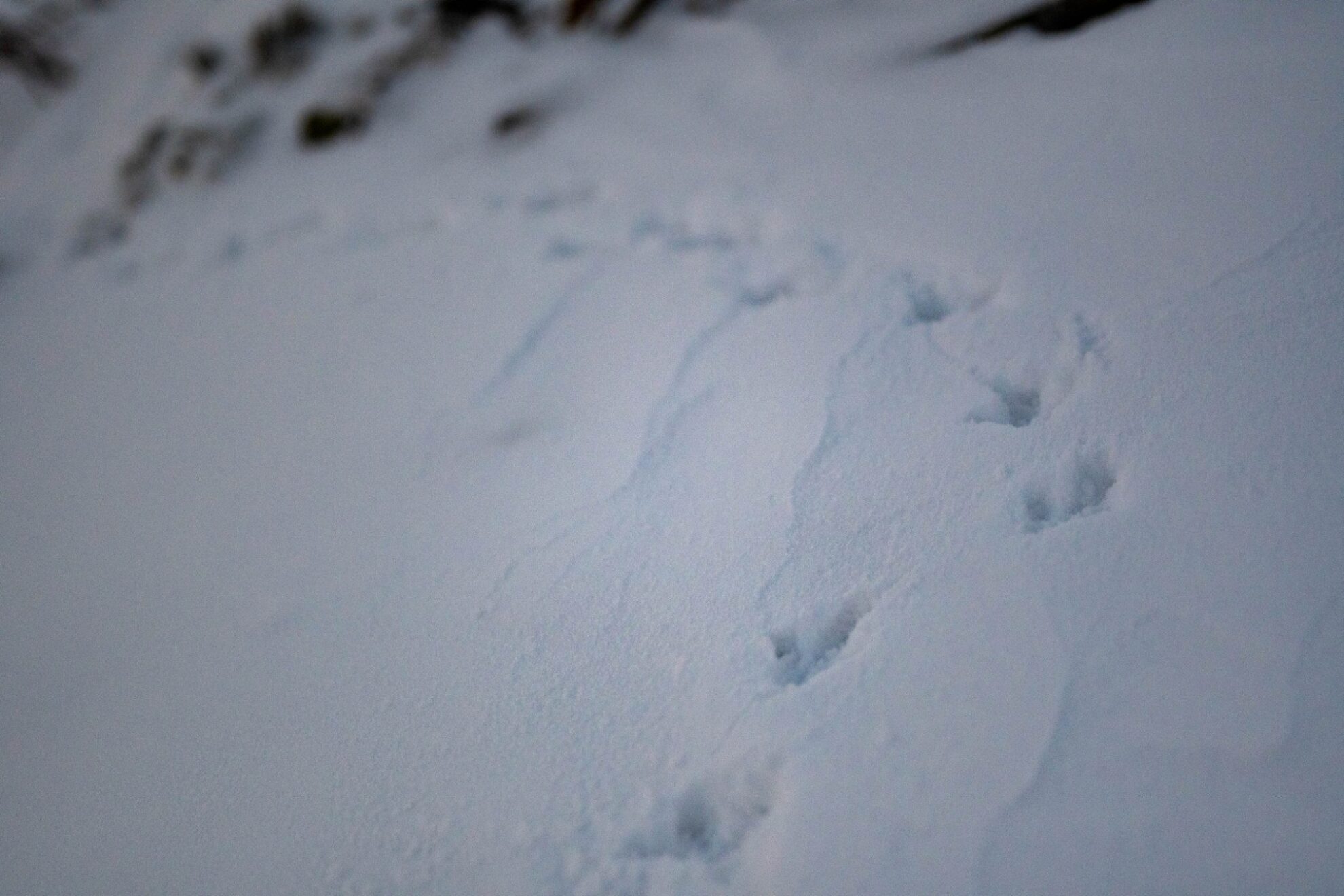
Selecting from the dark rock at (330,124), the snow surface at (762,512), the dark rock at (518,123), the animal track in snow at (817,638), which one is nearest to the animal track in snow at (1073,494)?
the snow surface at (762,512)

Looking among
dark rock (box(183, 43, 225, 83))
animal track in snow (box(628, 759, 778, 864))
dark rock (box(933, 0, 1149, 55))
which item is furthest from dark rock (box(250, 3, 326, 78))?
animal track in snow (box(628, 759, 778, 864))

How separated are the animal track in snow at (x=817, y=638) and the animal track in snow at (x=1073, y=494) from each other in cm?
30

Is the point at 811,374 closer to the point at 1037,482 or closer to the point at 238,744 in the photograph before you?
the point at 1037,482

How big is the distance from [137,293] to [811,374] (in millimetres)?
2428

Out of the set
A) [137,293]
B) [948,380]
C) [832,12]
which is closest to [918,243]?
[948,380]

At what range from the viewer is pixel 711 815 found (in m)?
1.06

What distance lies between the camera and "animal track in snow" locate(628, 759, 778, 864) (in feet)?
3.39

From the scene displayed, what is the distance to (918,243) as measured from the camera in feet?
5.53

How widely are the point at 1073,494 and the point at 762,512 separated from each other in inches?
19.9

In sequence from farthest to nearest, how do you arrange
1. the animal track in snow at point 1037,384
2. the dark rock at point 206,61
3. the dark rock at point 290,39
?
the dark rock at point 206,61 → the dark rock at point 290,39 → the animal track in snow at point 1037,384

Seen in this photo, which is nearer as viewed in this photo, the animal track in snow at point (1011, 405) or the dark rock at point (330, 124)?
the animal track in snow at point (1011, 405)

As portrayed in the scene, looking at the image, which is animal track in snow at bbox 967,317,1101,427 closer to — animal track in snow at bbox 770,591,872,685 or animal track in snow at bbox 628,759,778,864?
animal track in snow at bbox 770,591,872,685

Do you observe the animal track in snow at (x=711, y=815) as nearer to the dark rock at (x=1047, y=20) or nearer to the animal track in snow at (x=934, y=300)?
the animal track in snow at (x=934, y=300)

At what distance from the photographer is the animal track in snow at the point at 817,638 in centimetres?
115
